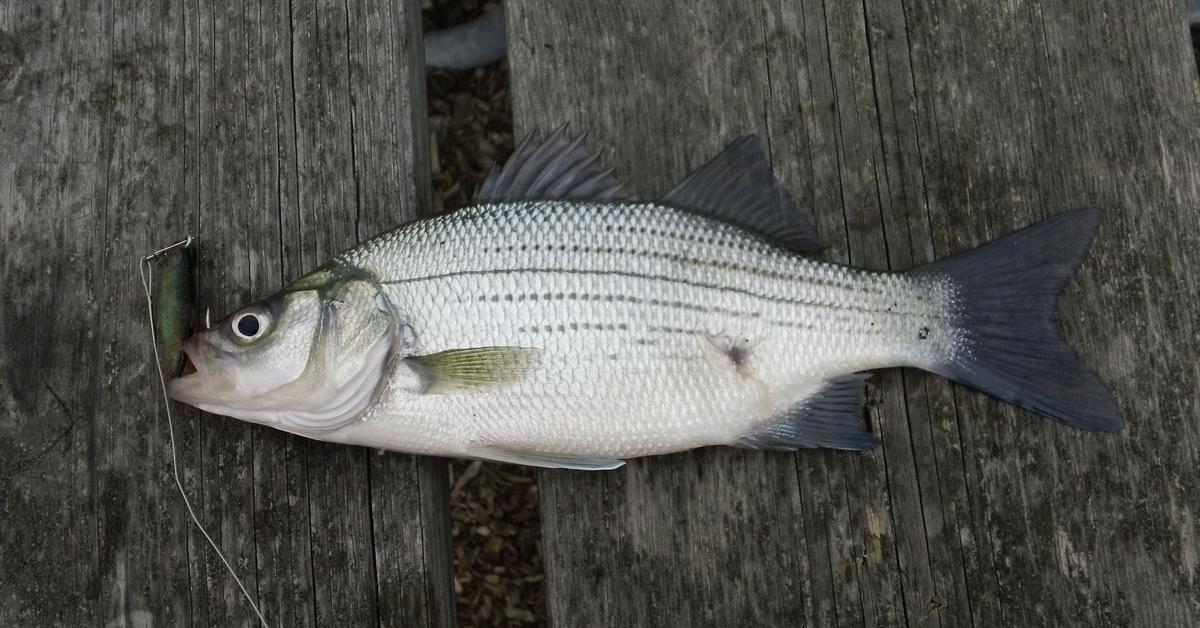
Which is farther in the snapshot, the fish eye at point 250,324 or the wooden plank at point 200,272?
the wooden plank at point 200,272

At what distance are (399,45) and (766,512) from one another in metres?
1.92

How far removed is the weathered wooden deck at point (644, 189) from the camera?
215cm

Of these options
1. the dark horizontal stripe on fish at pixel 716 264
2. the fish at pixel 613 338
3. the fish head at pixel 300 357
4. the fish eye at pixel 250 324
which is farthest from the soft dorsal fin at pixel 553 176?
the fish eye at pixel 250 324

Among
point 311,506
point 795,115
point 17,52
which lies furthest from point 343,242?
point 795,115

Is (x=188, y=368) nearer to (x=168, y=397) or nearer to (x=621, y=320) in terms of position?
(x=168, y=397)

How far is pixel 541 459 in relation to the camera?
2.00 m

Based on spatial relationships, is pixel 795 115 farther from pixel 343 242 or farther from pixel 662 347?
pixel 343 242

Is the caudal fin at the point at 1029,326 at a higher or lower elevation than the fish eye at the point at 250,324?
lower

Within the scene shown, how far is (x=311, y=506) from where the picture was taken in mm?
2182

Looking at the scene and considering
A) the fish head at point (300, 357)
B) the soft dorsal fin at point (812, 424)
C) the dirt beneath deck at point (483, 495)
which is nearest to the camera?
the fish head at point (300, 357)

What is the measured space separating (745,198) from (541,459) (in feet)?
3.14

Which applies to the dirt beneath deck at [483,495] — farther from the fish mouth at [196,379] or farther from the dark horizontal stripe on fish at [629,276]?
the fish mouth at [196,379]

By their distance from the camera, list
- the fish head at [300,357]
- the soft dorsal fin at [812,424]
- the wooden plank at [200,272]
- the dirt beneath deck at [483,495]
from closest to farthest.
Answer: the fish head at [300,357]
the soft dorsal fin at [812,424]
the wooden plank at [200,272]
the dirt beneath deck at [483,495]

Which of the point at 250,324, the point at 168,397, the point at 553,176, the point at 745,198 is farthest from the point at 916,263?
the point at 168,397
